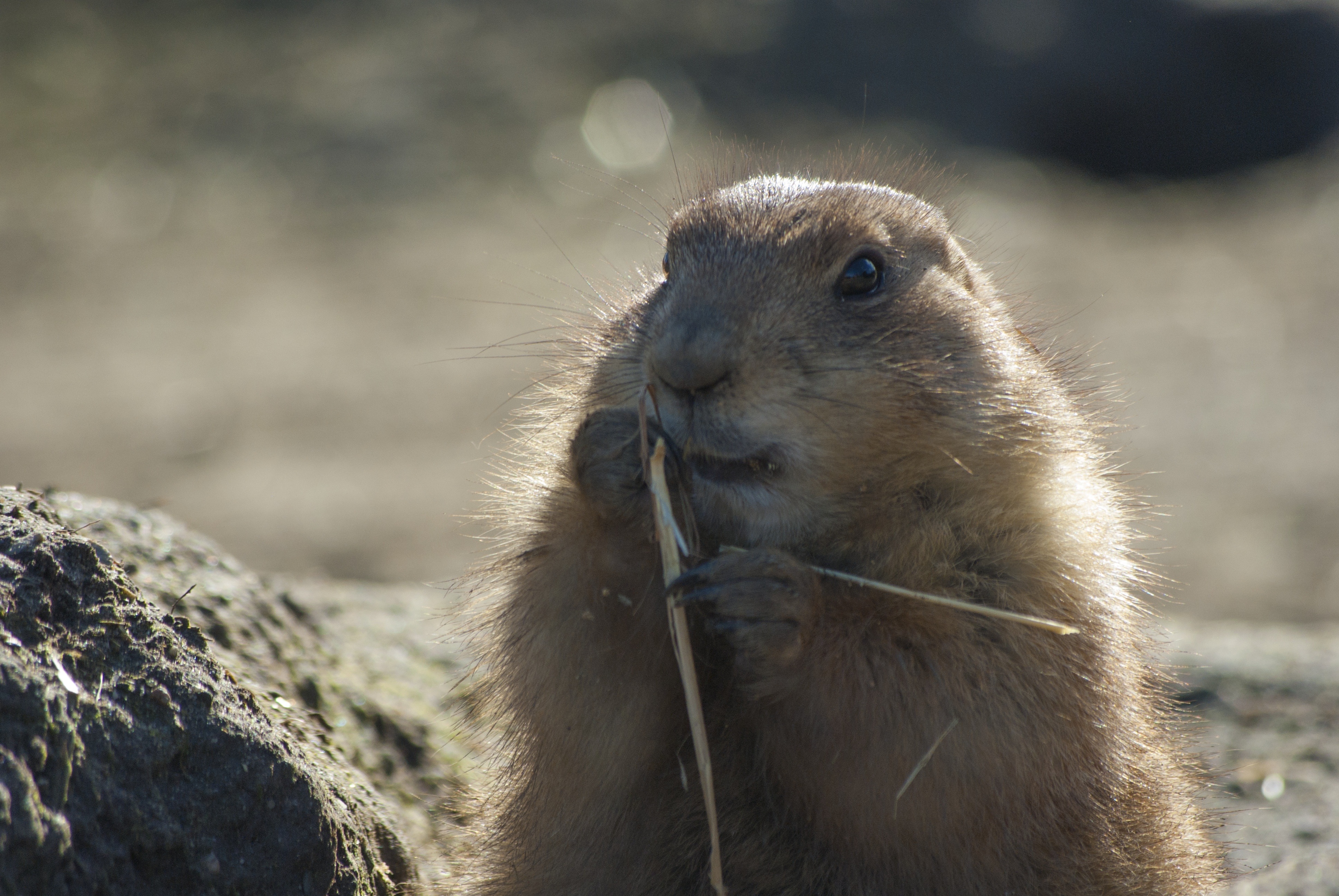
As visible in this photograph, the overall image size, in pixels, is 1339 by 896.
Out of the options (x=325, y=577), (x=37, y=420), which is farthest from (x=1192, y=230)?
(x=37, y=420)

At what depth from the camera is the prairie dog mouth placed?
2949 millimetres

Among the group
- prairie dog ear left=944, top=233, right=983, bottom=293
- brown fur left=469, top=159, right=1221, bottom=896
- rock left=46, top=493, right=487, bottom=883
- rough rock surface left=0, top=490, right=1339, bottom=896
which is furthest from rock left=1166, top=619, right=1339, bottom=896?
rock left=46, top=493, right=487, bottom=883

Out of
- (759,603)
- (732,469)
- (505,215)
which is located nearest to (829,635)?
(759,603)

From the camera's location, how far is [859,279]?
11.2 ft

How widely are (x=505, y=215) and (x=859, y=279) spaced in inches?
448

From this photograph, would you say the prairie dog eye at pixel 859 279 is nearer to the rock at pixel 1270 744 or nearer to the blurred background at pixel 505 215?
the rock at pixel 1270 744

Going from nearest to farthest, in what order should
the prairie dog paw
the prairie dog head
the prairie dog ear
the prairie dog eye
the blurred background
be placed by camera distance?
the prairie dog paw < the prairie dog head < the prairie dog eye < the prairie dog ear < the blurred background

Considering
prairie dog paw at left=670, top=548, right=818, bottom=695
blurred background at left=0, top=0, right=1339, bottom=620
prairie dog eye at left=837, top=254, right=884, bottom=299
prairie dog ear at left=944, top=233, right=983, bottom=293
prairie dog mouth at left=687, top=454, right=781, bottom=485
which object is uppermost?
blurred background at left=0, top=0, right=1339, bottom=620

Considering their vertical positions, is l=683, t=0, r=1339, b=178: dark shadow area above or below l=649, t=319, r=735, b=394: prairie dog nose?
above

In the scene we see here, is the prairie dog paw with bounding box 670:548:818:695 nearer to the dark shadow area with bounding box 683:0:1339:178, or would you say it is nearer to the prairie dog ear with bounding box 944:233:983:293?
the prairie dog ear with bounding box 944:233:983:293

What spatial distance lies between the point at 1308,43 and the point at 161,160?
1445cm

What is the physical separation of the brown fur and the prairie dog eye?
26mm

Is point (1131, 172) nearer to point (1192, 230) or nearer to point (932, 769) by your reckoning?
point (1192, 230)

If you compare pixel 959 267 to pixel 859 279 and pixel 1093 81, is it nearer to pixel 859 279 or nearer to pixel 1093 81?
pixel 859 279
